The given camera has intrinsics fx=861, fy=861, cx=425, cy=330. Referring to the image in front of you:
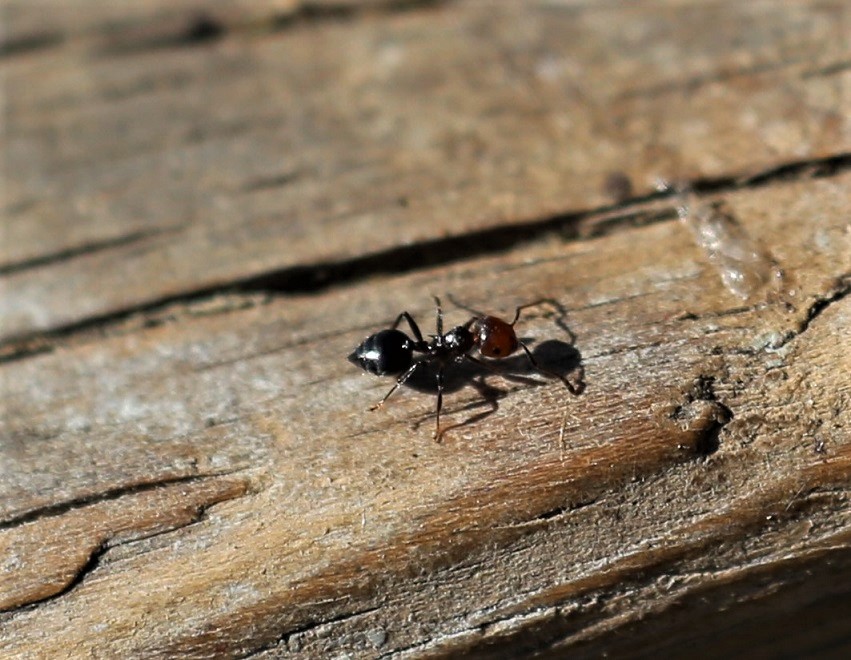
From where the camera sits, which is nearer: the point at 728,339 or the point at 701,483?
the point at 701,483

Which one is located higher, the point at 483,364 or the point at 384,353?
the point at 384,353

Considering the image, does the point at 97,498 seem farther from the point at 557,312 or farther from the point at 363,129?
the point at 363,129

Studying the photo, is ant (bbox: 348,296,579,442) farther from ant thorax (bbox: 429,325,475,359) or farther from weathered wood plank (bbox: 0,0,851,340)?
weathered wood plank (bbox: 0,0,851,340)

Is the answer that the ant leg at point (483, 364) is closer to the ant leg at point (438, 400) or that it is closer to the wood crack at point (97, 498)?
the ant leg at point (438, 400)

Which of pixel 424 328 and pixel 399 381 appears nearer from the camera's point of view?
pixel 399 381

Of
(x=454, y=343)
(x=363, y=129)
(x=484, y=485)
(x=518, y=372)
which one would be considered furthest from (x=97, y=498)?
(x=363, y=129)

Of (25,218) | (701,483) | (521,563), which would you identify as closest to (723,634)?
(701,483)

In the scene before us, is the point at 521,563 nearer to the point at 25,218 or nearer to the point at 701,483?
the point at 701,483
